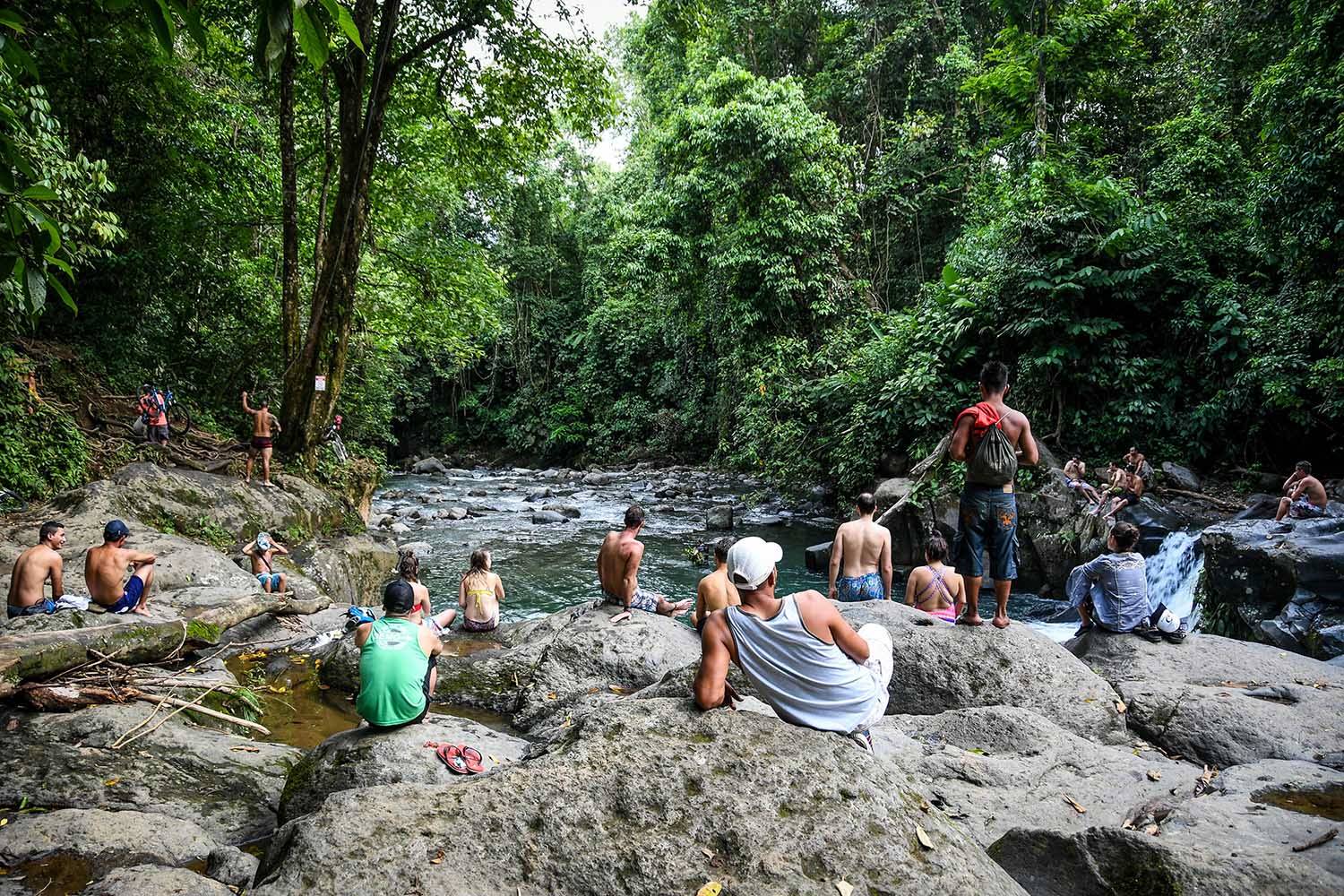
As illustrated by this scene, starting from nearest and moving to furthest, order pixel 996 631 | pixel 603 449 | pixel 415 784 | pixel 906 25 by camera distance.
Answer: pixel 415 784 < pixel 996 631 < pixel 906 25 < pixel 603 449

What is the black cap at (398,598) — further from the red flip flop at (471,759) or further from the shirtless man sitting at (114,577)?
the shirtless man sitting at (114,577)

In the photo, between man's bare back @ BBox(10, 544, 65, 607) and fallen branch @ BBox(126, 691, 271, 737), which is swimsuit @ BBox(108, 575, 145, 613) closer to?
man's bare back @ BBox(10, 544, 65, 607)

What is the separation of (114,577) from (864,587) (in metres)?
7.17

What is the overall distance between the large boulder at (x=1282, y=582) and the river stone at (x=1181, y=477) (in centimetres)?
398

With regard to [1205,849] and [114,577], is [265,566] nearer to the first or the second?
[114,577]

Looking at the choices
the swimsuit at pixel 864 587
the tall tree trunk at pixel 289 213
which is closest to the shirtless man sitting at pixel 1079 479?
the swimsuit at pixel 864 587

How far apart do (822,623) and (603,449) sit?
28.8 metres

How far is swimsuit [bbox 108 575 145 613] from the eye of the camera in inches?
264

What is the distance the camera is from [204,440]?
1347 centimetres

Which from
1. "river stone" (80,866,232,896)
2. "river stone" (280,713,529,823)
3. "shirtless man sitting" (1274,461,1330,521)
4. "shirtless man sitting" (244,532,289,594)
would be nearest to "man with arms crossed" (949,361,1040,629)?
"river stone" (280,713,529,823)

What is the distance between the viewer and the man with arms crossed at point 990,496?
5125 mm

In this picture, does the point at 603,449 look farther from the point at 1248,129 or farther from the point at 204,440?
the point at 1248,129

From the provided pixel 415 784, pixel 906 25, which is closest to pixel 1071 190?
pixel 906 25

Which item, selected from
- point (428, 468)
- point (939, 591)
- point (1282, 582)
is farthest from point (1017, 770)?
point (428, 468)
